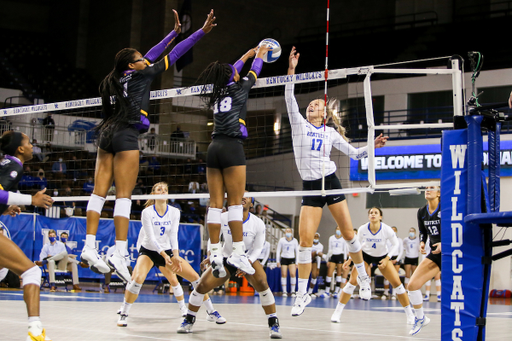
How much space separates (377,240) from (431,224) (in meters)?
1.63

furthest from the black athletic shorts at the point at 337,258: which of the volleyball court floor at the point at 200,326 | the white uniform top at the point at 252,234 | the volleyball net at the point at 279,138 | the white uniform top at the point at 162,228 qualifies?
the white uniform top at the point at 252,234

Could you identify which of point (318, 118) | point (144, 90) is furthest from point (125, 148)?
point (318, 118)

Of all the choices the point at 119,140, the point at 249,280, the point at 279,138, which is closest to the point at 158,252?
the point at 249,280

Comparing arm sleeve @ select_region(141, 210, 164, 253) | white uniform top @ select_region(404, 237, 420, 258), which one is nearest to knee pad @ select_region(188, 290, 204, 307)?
arm sleeve @ select_region(141, 210, 164, 253)

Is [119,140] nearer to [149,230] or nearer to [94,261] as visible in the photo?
[94,261]

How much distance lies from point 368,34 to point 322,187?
1989 centimetres

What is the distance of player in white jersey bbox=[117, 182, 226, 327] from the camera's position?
23.0ft

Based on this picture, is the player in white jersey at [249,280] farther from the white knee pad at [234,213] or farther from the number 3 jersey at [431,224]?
the number 3 jersey at [431,224]

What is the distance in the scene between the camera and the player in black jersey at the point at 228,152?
5191 millimetres

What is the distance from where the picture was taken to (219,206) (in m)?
5.37

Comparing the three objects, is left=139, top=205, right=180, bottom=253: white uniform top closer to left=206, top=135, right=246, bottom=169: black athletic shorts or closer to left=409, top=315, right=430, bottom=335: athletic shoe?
left=206, top=135, right=246, bottom=169: black athletic shorts

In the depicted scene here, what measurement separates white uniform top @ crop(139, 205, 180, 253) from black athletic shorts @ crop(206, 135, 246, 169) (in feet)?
8.61

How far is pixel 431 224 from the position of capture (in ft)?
24.1

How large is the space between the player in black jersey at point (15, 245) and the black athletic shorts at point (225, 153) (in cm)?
158
